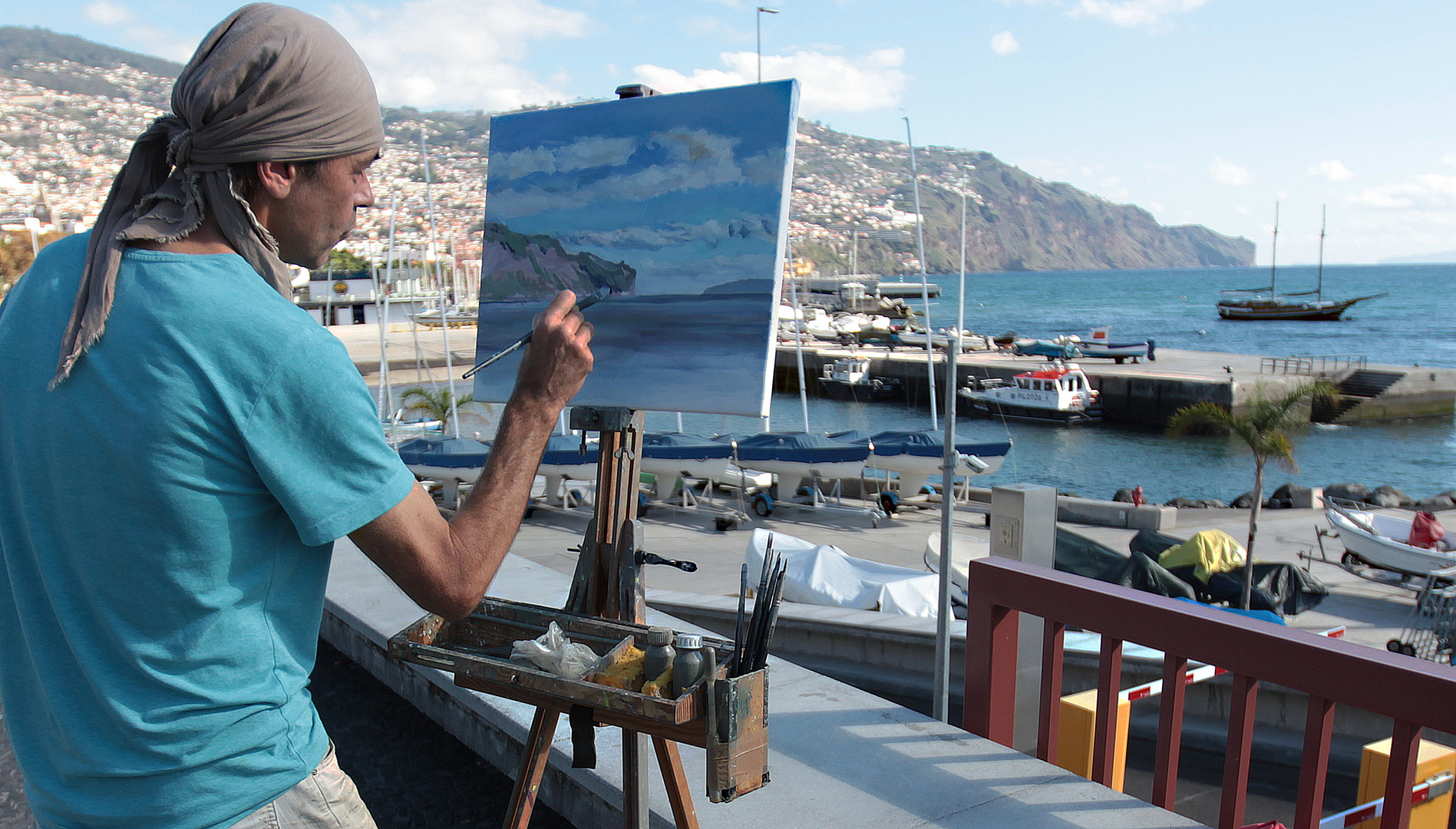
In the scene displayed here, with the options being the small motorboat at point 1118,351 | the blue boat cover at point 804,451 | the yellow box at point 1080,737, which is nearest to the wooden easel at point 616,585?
the yellow box at point 1080,737

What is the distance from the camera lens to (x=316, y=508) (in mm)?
1093

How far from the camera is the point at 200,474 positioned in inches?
42.2

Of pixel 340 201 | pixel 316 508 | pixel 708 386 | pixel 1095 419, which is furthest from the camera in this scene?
pixel 1095 419

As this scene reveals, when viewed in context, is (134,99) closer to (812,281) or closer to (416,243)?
(812,281)

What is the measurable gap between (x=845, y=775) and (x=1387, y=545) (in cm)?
1170

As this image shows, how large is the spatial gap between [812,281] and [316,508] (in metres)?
109

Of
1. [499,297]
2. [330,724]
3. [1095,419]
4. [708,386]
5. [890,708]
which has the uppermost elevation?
[499,297]

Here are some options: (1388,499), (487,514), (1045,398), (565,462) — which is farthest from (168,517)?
(1045,398)

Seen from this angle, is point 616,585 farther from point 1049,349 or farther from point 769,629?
point 1049,349

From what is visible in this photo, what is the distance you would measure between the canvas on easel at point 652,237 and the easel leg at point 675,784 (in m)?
1.14

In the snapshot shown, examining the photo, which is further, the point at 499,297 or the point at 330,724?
the point at 330,724

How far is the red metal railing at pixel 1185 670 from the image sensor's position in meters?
2.75

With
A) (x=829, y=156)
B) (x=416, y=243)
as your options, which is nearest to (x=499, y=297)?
(x=416, y=243)

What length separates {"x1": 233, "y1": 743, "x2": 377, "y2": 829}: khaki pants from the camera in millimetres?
1237
